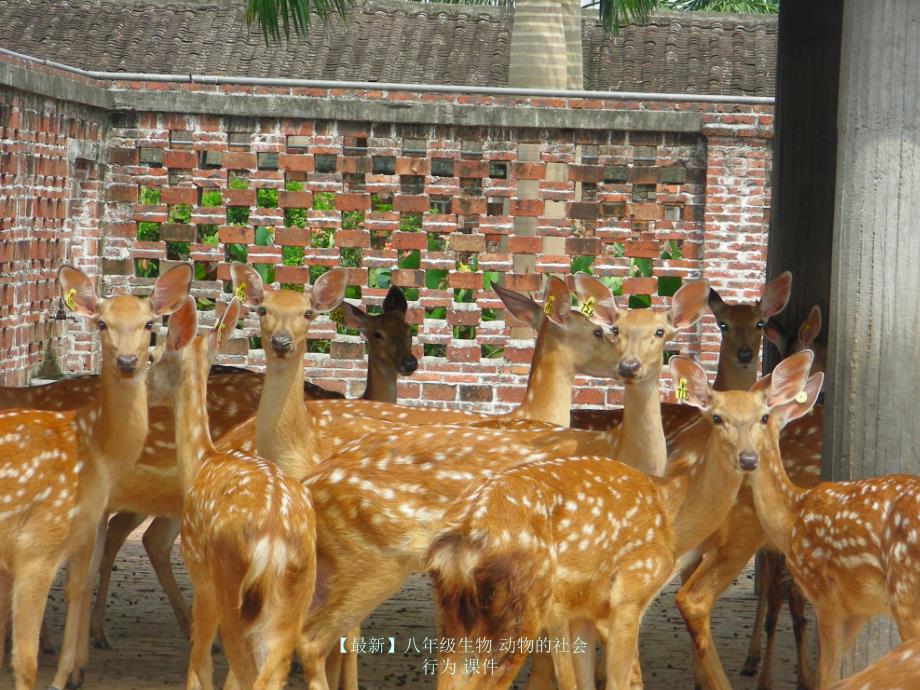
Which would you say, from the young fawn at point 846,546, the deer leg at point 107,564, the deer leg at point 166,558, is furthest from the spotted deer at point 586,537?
the deer leg at point 107,564

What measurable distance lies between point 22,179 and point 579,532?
24.4ft

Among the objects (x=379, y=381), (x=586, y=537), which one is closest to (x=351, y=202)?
(x=379, y=381)

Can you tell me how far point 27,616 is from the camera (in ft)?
19.9

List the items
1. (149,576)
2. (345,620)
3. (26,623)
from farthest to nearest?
1. (149,576)
2. (26,623)
3. (345,620)

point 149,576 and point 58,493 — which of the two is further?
point 149,576

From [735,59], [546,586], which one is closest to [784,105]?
[546,586]

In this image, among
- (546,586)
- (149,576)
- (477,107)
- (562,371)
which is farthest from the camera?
(477,107)

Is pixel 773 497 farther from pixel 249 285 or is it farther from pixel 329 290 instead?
pixel 249 285

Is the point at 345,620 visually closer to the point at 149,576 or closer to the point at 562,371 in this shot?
the point at 562,371

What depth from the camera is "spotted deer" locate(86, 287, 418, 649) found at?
6984 mm

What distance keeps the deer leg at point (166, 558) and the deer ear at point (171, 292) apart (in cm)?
119

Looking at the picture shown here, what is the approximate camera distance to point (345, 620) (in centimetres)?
564

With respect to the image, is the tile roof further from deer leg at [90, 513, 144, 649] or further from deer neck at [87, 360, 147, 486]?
deer neck at [87, 360, 147, 486]

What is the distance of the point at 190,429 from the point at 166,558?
163cm
